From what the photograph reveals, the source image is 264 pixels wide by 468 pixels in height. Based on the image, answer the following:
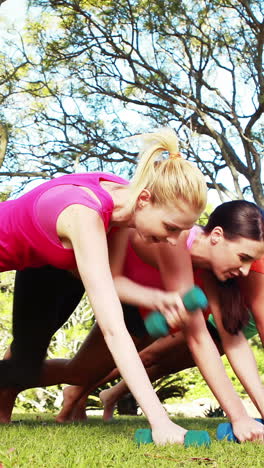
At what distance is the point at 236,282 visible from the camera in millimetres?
4016

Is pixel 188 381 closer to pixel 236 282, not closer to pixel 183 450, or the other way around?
pixel 236 282

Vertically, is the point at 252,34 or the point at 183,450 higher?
the point at 252,34

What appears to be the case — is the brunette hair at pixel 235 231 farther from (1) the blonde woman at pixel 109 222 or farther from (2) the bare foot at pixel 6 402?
(2) the bare foot at pixel 6 402

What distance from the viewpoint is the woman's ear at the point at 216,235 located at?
380 centimetres

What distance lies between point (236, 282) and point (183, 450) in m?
1.40

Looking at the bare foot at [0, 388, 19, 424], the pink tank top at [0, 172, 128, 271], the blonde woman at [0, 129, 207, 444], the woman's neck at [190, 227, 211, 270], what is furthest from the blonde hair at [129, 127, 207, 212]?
the bare foot at [0, 388, 19, 424]

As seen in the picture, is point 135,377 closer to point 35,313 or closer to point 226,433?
point 226,433

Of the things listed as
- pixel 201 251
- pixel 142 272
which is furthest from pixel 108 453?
pixel 142 272

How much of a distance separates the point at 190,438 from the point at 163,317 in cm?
60

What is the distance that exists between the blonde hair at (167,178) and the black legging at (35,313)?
117 centimetres

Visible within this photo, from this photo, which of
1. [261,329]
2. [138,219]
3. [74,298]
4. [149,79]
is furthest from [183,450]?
[149,79]

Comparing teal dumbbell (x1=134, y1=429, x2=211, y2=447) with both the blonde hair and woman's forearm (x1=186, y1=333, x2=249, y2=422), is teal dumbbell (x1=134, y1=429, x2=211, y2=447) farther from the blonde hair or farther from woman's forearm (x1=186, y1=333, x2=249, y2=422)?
the blonde hair

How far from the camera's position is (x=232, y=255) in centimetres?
371

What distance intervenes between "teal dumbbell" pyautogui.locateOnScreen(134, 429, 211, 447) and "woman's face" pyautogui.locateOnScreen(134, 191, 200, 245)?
0.91m
